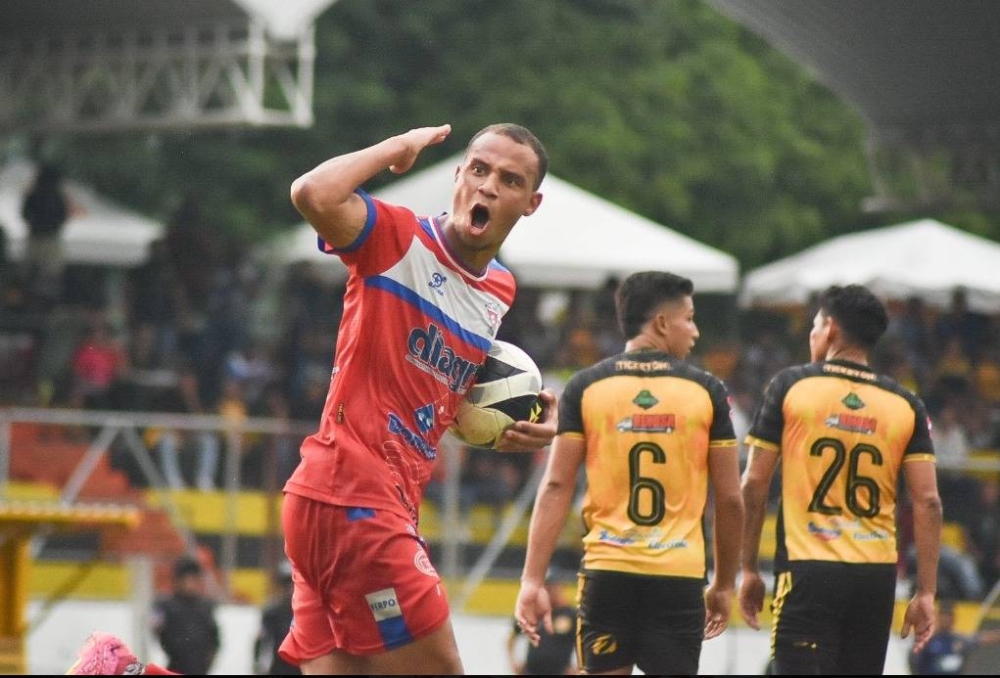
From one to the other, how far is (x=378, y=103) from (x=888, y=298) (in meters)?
13.0

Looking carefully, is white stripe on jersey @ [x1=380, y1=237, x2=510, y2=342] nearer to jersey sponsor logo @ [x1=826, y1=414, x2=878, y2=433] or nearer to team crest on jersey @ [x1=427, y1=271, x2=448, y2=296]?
team crest on jersey @ [x1=427, y1=271, x2=448, y2=296]

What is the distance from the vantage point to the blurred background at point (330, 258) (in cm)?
1476

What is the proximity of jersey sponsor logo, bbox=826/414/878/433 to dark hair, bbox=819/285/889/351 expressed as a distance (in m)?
0.37

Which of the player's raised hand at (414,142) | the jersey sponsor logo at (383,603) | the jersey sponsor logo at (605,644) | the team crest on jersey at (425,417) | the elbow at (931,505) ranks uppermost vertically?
the player's raised hand at (414,142)

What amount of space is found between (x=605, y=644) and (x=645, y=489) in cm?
70

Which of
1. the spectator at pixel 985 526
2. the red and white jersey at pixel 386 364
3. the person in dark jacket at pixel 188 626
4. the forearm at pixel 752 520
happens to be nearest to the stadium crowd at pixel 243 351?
the spectator at pixel 985 526

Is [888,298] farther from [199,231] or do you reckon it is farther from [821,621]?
[821,621]

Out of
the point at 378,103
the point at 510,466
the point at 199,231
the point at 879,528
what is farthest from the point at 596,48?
the point at 879,528

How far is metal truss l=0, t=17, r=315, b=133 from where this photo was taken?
66.0 ft

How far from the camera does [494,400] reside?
6.04 m

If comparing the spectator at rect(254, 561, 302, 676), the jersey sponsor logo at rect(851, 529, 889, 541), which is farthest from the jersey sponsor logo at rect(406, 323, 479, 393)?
the spectator at rect(254, 561, 302, 676)

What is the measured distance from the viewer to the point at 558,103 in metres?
34.8

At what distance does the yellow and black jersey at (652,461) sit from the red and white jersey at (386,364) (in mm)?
2104

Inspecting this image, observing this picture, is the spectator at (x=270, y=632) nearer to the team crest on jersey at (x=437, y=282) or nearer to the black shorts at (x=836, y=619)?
the black shorts at (x=836, y=619)
